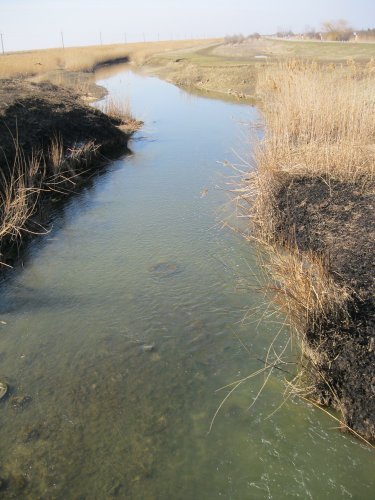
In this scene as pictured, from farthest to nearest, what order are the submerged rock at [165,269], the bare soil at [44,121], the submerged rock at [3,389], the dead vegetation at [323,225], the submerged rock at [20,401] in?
the bare soil at [44,121] < the submerged rock at [165,269] < the submerged rock at [3,389] < the submerged rock at [20,401] < the dead vegetation at [323,225]

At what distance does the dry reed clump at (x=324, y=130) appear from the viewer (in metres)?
6.18

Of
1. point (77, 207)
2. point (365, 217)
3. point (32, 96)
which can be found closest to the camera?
point (365, 217)

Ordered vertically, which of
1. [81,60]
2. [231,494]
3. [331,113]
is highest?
[81,60]

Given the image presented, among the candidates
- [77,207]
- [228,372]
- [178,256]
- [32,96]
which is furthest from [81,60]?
[228,372]

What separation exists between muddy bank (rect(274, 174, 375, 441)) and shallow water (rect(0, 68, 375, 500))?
24 centimetres

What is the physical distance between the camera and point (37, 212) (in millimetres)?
7637

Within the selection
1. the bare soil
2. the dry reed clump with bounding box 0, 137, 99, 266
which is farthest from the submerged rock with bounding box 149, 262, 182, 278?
the bare soil

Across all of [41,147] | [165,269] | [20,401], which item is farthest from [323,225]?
[41,147]

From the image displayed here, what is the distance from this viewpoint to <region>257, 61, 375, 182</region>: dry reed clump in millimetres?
6180

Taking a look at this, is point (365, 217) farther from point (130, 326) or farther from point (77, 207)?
point (77, 207)

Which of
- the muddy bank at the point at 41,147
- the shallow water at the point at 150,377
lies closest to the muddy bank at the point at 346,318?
the shallow water at the point at 150,377

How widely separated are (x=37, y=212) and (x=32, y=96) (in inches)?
187

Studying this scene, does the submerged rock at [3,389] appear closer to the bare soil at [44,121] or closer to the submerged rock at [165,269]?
the submerged rock at [165,269]

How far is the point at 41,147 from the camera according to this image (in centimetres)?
912
